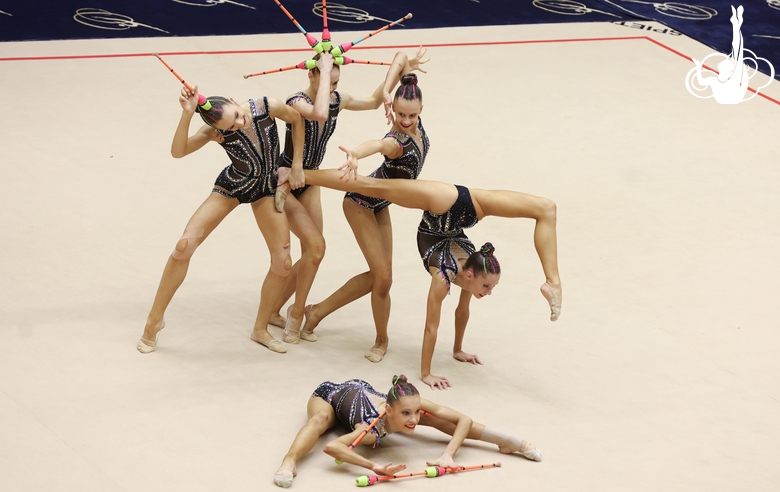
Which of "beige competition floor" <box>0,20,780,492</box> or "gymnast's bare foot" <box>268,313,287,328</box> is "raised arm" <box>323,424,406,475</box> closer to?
"beige competition floor" <box>0,20,780,492</box>

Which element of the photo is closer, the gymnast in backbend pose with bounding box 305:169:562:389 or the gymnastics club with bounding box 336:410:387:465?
the gymnastics club with bounding box 336:410:387:465

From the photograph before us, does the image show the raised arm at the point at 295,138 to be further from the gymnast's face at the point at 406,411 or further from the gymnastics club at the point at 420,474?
the gymnastics club at the point at 420,474

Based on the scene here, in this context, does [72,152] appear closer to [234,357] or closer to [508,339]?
[234,357]

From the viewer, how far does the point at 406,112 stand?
4230 millimetres

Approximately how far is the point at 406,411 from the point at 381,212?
49.0 inches

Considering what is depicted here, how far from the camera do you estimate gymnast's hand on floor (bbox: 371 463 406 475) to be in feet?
12.1

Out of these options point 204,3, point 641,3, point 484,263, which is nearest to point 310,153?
point 484,263

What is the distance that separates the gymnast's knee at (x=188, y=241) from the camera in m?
4.34

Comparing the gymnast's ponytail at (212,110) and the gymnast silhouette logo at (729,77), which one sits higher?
the gymnast silhouette logo at (729,77)

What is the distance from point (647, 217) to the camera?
20.0ft

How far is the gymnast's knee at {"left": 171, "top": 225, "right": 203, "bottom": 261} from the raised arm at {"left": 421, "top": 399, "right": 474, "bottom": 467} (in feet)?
4.42

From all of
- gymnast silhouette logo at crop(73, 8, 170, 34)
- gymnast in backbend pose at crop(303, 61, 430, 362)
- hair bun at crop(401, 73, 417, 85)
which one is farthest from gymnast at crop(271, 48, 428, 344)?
gymnast silhouette logo at crop(73, 8, 170, 34)

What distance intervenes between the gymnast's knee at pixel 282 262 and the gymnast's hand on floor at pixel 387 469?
1201 millimetres

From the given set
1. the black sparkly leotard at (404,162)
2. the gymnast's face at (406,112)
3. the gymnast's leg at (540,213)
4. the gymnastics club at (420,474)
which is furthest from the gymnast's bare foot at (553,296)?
the gymnast's face at (406,112)
